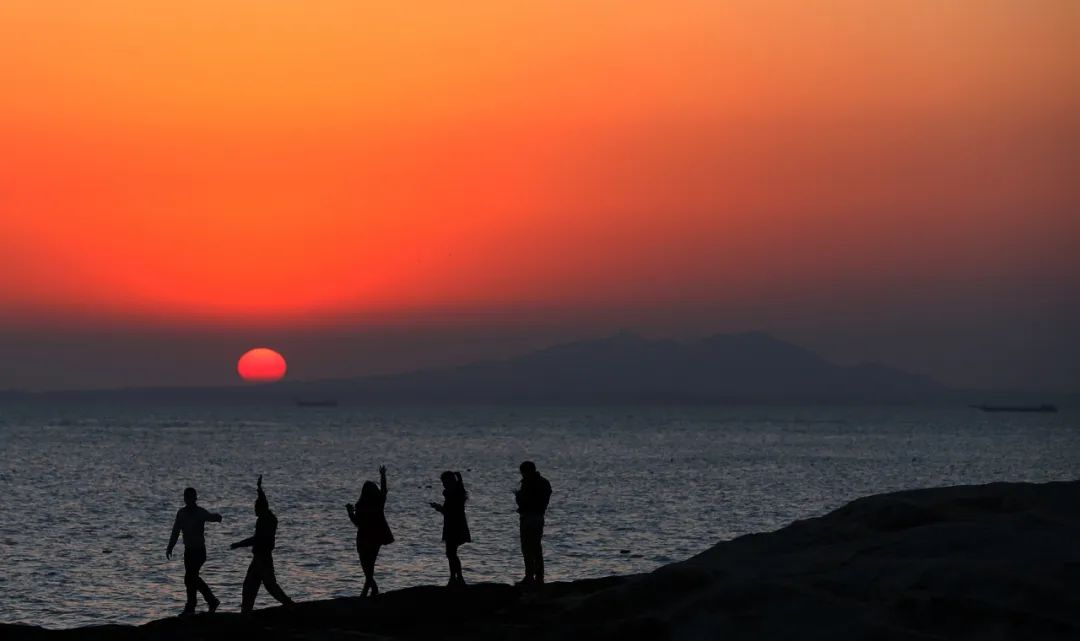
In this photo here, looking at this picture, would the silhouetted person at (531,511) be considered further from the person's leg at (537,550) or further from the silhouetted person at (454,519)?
the silhouetted person at (454,519)

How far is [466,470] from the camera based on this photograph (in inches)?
4732

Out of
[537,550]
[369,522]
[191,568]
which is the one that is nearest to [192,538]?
[191,568]

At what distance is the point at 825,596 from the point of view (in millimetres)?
16469

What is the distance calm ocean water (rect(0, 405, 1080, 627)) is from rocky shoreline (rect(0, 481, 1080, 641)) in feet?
62.2

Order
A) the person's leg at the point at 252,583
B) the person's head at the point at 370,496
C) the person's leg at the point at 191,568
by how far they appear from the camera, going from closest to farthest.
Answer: the person's leg at the point at 252,583 < the person's leg at the point at 191,568 < the person's head at the point at 370,496

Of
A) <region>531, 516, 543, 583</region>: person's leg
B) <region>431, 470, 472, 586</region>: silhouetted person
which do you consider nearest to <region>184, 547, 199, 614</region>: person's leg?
<region>431, 470, 472, 586</region>: silhouetted person

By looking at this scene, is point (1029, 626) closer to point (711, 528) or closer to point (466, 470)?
point (711, 528)

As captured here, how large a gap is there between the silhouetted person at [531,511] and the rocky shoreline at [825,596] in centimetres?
97

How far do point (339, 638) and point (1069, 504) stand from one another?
1017 centimetres

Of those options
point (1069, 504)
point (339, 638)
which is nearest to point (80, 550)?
point (339, 638)

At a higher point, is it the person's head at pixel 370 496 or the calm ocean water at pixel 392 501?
Result: the person's head at pixel 370 496

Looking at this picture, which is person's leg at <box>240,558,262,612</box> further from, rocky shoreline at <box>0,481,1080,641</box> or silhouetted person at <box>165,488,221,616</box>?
rocky shoreline at <box>0,481,1080,641</box>

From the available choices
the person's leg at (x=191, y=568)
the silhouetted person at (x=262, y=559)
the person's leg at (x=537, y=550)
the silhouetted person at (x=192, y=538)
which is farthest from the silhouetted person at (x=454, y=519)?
the person's leg at (x=191, y=568)

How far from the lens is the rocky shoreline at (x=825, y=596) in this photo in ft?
52.0
